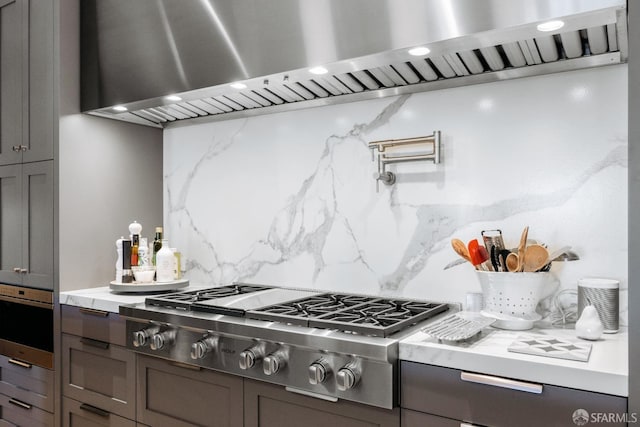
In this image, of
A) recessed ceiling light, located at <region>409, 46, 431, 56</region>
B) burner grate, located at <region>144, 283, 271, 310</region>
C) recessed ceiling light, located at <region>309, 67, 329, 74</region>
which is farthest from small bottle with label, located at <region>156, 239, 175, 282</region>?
recessed ceiling light, located at <region>409, 46, 431, 56</region>

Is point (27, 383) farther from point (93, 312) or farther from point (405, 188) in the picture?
point (405, 188)

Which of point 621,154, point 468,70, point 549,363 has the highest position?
point 468,70

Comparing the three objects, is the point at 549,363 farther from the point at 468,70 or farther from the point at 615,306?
the point at 468,70

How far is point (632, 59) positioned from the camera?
111 cm

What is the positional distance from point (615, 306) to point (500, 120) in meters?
0.71

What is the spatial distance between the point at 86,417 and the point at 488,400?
1.82 metres

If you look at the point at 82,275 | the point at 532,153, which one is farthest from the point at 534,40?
the point at 82,275

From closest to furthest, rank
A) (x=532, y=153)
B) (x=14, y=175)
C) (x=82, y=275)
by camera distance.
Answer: (x=532, y=153) → (x=82, y=275) → (x=14, y=175)

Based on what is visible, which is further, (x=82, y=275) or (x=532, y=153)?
(x=82, y=275)

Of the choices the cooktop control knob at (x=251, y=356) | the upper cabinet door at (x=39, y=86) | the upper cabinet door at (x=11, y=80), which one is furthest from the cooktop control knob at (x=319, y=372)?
the upper cabinet door at (x=11, y=80)

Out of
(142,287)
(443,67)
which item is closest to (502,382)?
(443,67)

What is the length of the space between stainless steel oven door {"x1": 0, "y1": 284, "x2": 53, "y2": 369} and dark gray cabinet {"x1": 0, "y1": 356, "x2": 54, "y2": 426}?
0.16ft

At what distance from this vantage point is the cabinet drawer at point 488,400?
1121mm

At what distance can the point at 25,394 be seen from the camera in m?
2.52
